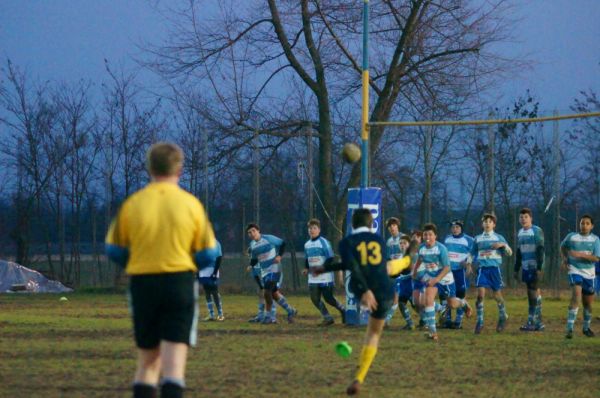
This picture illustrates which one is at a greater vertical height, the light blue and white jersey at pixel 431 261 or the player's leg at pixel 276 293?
the light blue and white jersey at pixel 431 261

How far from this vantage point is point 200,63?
3403 cm

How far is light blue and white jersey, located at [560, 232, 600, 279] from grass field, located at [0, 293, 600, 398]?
108cm

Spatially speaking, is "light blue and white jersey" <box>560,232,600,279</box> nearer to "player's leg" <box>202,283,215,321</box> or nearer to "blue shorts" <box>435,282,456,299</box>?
"blue shorts" <box>435,282,456,299</box>

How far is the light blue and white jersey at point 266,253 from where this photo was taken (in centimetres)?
2192

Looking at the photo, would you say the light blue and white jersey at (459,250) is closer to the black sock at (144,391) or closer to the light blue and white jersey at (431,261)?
the light blue and white jersey at (431,261)

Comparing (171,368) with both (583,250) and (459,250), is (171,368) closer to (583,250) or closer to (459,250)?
(583,250)

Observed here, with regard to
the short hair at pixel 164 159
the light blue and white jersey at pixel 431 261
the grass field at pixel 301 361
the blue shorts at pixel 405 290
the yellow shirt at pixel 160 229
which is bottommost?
the grass field at pixel 301 361

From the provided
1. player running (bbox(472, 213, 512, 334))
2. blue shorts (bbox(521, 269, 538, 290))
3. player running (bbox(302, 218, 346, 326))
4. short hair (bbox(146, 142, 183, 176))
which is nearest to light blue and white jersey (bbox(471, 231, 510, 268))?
player running (bbox(472, 213, 512, 334))

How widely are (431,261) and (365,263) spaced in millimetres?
7846

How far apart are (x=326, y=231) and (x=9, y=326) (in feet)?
50.4

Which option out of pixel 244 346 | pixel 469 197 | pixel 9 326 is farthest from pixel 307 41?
pixel 244 346

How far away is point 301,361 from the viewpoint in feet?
45.8

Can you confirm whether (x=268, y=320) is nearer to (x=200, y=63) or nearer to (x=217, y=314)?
(x=217, y=314)

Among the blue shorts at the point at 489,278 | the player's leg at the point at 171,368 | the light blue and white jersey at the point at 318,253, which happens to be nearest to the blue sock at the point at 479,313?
the blue shorts at the point at 489,278
